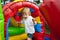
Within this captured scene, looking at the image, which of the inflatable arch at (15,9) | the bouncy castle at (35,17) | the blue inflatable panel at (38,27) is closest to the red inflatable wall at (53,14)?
the bouncy castle at (35,17)

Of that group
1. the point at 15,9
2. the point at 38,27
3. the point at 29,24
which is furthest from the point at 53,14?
the point at 38,27

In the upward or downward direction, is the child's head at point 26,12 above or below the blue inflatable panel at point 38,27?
above

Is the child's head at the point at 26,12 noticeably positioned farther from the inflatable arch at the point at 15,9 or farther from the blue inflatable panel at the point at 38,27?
the blue inflatable panel at the point at 38,27

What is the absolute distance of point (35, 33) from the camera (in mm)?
3482

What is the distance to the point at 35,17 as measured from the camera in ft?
11.5

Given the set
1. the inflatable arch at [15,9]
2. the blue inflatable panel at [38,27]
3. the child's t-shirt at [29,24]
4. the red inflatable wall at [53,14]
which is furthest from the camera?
the blue inflatable panel at [38,27]

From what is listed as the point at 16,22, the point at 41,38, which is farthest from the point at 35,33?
the point at 16,22

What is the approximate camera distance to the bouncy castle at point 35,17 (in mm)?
1094

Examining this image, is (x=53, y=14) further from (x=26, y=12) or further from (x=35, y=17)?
(x=35, y=17)

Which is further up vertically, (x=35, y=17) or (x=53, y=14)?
(x=53, y=14)

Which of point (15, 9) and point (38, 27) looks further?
point (38, 27)

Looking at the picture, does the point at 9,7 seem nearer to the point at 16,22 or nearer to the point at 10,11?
the point at 10,11

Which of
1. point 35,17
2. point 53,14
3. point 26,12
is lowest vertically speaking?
point 35,17

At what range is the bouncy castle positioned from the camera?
3.59 ft
